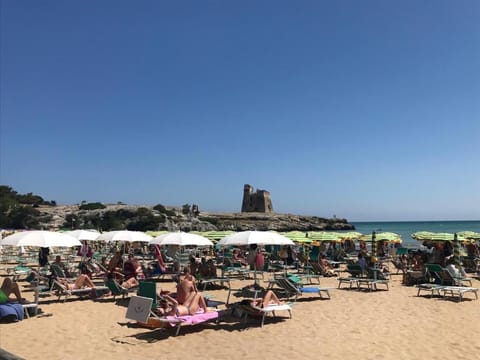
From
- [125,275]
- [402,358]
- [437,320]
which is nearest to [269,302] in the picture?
[402,358]

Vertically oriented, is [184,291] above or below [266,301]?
above

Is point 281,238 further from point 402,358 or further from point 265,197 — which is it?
point 265,197

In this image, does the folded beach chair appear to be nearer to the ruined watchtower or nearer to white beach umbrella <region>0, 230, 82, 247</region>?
white beach umbrella <region>0, 230, 82, 247</region>

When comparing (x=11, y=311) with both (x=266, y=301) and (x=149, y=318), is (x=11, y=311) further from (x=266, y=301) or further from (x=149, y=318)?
(x=266, y=301)

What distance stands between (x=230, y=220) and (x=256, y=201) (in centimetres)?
2274

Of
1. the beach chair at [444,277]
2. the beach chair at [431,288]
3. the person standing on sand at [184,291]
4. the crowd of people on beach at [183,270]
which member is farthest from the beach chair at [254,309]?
the beach chair at [444,277]

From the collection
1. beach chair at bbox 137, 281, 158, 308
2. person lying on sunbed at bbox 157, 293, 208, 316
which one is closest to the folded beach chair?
person lying on sunbed at bbox 157, 293, 208, 316

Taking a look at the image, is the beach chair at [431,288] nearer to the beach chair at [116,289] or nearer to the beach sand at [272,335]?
the beach sand at [272,335]

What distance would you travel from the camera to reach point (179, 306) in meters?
7.30

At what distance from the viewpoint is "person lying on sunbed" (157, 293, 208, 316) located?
720 cm

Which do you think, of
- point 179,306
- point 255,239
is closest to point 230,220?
point 255,239

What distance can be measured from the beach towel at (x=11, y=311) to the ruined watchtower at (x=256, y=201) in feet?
329

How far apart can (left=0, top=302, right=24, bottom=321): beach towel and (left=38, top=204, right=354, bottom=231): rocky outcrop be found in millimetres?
41045

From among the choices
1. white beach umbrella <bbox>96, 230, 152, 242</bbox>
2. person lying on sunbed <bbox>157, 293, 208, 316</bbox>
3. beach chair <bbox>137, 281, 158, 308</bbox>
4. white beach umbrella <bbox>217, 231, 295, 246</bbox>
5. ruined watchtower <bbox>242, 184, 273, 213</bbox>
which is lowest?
person lying on sunbed <bbox>157, 293, 208, 316</bbox>
